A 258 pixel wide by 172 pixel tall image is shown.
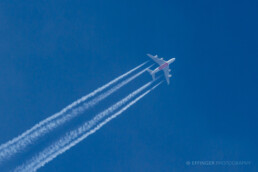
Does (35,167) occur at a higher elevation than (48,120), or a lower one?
lower

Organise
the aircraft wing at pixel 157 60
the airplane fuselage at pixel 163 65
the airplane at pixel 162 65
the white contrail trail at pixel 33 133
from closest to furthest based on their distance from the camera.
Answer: the white contrail trail at pixel 33 133 < the aircraft wing at pixel 157 60 < the airplane at pixel 162 65 < the airplane fuselage at pixel 163 65

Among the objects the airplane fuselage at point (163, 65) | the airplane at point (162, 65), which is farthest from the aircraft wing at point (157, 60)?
the airplane fuselage at point (163, 65)

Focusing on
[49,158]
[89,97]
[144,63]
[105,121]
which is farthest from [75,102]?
[144,63]

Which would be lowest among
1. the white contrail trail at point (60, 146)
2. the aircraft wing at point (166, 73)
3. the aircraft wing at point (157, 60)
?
the white contrail trail at point (60, 146)

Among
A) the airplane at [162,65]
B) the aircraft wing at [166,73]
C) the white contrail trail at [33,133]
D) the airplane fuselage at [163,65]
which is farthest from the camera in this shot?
the aircraft wing at [166,73]

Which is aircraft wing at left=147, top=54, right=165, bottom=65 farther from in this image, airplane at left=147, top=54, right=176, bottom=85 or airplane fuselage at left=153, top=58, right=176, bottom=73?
airplane fuselage at left=153, top=58, right=176, bottom=73

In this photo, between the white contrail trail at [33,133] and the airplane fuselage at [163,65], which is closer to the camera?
the white contrail trail at [33,133]

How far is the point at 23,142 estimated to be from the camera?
1809 inches

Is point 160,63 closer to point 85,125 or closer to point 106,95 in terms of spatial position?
point 106,95

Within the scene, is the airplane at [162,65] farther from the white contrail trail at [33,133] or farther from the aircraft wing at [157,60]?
the white contrail trail at [33,133]

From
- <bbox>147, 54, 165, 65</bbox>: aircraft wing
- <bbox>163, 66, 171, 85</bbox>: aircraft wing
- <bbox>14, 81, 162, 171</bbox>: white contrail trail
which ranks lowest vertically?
<bbox>14, 81, 162, 171</bbox>: white contrail trail

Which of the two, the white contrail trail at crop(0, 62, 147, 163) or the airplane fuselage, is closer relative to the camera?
the white contrail trail at crop(0, 62, 147, 163)

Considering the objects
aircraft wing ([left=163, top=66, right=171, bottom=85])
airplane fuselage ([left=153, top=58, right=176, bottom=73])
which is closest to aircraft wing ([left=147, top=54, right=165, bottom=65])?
airplane fuselage ([left=153, top=58, right=176, bottom=73])

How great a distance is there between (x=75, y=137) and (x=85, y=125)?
2590mm
